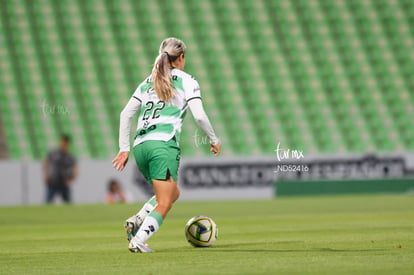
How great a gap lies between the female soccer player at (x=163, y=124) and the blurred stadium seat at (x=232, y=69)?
16.4m

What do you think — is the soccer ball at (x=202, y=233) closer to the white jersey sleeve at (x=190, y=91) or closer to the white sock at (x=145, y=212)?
the white sock at (x=145, y=212)

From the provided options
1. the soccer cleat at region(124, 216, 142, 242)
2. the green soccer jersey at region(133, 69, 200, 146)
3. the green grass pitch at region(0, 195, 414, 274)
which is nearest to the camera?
the green grass pitch at region(0, 195, 414, 274)

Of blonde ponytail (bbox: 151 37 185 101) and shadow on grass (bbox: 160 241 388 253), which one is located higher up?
blonde ponytail (bbox: 151 37 185 101)

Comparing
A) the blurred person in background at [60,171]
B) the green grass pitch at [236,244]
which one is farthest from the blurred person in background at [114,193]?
the green grass pitch at [236,244]

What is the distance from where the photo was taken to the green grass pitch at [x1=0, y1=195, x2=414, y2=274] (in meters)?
6.39

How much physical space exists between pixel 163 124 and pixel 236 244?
1.43 metres

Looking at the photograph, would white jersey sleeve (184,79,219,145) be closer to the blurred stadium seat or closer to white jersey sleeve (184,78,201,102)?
white jersey sleeve (184,78,201,102)

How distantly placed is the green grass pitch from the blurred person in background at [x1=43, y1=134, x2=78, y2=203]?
4192mm

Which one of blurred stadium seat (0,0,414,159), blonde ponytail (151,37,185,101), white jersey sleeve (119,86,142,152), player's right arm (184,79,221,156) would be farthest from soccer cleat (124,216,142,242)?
blurred stadium seat (0,0,414,159)

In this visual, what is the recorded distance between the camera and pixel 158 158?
7910mm

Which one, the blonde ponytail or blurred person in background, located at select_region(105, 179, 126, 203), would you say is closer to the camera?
the blonde ponytail

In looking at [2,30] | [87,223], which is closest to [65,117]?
[2,30]

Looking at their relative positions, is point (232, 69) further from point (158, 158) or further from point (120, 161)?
point (158, 158)

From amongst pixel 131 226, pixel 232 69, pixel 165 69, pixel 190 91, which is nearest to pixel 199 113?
pixel 190 91
